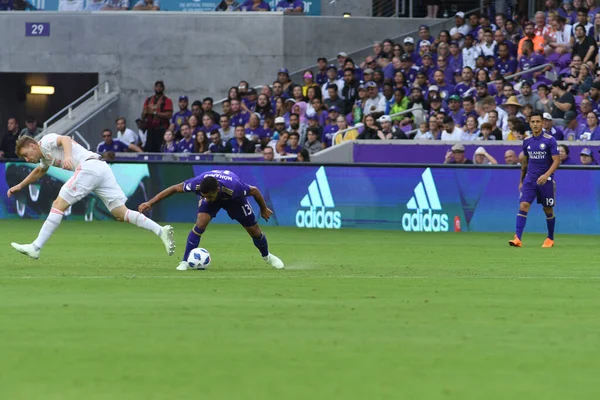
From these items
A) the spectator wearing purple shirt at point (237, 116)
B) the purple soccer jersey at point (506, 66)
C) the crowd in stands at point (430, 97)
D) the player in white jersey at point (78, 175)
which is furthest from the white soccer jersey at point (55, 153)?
the purple soccer jersey at point (506, 66)

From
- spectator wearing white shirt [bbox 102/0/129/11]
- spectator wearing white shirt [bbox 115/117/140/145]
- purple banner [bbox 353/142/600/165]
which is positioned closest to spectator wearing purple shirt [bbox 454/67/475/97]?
purple banner [bbox 353/142/600/165]

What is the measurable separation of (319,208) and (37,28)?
514 inches

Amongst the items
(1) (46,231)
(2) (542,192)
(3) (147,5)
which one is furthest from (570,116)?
(3) (147,5)

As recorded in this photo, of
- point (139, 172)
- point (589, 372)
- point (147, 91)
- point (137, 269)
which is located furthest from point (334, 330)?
point (147, 91)

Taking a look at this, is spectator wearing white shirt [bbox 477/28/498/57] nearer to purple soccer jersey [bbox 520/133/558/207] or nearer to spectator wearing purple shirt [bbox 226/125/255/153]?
spectator wearing purple shirt [bbox 226/125/255/153]

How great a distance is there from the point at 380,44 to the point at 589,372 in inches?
988

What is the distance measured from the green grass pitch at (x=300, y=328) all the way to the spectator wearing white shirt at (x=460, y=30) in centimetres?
1364

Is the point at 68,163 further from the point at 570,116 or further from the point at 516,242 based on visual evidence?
the point at 570,116

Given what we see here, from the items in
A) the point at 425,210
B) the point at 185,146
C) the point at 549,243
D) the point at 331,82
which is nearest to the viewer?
the point at 549,243

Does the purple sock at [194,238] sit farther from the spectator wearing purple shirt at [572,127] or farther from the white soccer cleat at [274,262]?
the spectator wearing purple shirt at [572,127]

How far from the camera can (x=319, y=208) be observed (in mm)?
25234

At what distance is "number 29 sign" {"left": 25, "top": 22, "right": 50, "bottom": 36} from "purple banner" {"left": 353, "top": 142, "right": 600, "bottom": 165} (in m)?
11.8

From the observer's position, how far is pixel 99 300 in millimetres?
11266

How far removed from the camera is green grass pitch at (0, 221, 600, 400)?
7312 mm
